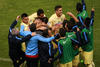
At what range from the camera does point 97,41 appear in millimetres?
10266

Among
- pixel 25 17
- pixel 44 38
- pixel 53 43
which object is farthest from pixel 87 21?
pixel 25 17

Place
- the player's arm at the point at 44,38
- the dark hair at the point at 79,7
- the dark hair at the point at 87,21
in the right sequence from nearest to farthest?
the player's arm at the point at 44,38
the dark hair at the point at 87,21
the dark hair at the point at 79,7

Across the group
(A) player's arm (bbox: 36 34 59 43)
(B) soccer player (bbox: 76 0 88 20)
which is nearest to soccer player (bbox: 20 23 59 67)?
(A) player's arm (bbox: 36 34 59 43)

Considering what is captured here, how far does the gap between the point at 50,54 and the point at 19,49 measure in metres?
1.52

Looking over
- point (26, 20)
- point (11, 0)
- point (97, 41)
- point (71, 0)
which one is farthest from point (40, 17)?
point (11, 0)

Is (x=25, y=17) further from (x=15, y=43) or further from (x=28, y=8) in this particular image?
(x=28, y=8)

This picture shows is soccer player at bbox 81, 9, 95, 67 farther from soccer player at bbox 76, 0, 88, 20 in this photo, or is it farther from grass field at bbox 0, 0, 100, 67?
grass field at bbox 0, 0, 100, 67

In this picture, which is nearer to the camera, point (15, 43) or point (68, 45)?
point (68, 45)

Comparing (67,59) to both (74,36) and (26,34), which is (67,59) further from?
(26,34)

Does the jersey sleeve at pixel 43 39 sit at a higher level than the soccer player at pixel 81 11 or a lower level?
lower

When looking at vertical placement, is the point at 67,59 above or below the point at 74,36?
below

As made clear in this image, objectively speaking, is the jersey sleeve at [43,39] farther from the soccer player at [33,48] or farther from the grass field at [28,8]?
the grass field at [28,8]

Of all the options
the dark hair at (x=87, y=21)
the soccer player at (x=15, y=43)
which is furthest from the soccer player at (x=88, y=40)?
the soccer player at (x=15, y=43)

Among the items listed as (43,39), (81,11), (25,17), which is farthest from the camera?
(25,17)
